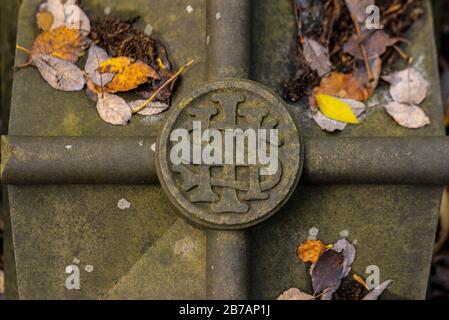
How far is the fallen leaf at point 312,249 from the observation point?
1.32 metres

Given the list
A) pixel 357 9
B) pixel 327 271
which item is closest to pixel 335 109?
pixel 357 9

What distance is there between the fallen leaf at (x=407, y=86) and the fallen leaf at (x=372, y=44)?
7 cm

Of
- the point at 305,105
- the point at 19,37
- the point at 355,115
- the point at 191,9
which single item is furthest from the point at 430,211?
the point at 19,37

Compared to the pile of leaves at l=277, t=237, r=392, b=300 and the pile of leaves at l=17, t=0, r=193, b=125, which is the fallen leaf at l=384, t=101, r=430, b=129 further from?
the pile of leaves at l=17, t=0, r=193, b=125

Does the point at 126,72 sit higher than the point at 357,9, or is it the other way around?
the point at 357,9

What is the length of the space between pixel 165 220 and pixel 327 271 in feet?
1.43

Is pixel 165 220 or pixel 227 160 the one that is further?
pixel 165 220

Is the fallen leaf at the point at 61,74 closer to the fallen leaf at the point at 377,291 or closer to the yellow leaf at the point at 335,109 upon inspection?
the yellow leaf at the point at 335,109

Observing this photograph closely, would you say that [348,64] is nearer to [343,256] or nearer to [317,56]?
[317,56]

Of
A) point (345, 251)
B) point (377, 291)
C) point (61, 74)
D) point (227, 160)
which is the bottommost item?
point (377, 291)

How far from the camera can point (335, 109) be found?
4.37 ft

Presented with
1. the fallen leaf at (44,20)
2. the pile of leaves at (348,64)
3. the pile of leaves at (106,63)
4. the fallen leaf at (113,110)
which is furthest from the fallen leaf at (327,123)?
the fallen leaf at (44,20)

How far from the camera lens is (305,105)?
134 centimetres

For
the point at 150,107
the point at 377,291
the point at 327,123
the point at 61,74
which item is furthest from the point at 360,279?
the point at 61,74
